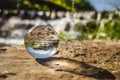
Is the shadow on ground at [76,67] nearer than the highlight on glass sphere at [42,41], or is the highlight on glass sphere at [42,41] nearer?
the shadow on ground at [76,67]

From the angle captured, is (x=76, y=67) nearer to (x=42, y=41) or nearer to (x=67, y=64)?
(x=67, y=64)

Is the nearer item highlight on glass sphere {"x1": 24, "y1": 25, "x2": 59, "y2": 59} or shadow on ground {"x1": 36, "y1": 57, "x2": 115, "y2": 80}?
shadow on ground {"x1": 36, "y1": 57, "x2": 115, "y2": 80}

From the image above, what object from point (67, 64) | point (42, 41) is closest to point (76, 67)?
point (67, 64)

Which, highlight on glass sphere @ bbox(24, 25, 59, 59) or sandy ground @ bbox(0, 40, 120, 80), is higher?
highlight on glass sphere @ bbox(24, 25, 59, 59)

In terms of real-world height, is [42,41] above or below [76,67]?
above

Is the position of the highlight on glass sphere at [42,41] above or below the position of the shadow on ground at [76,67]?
above
